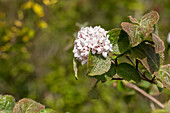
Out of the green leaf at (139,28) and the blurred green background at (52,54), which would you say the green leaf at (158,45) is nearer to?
the green leaf at (139,28)

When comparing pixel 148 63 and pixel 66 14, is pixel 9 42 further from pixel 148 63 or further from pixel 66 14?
pixel 148 63

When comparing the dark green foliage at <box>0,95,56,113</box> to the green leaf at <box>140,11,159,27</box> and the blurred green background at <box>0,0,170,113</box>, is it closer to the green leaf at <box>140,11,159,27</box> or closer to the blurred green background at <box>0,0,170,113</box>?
the green leaf at <box>140,11,159,27</box>

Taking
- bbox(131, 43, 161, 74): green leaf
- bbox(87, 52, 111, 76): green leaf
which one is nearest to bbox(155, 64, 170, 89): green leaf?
bbox(131, 43, 161, 74): green leaf

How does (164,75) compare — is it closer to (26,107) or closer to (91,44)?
(91,44)

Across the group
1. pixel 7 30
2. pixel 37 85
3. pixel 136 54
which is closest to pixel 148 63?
pixel 136 54

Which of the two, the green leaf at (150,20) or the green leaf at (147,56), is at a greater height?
the green leaf at (150,20)

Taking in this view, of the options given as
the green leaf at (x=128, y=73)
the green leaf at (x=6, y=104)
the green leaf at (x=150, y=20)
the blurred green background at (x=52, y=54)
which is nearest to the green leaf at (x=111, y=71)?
the green leaf at (x=128, y=73)
